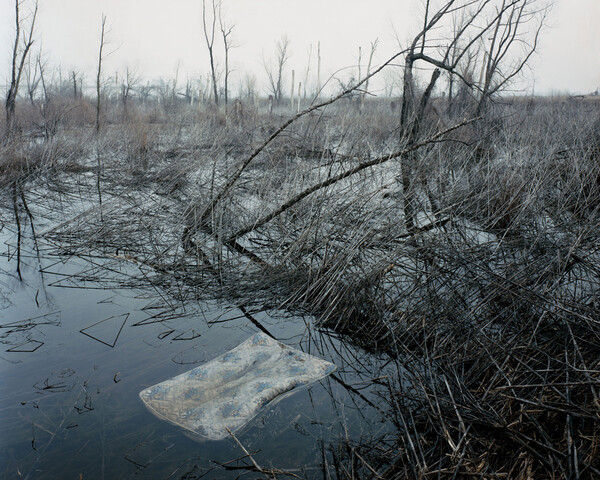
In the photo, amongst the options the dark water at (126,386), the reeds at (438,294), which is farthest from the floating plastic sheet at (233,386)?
the reeds at (438,294)

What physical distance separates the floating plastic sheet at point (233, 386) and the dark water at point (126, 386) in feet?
0.19

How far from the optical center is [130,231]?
4469 millimetres

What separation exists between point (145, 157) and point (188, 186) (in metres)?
2.56

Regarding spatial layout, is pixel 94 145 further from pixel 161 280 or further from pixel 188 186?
pixel 161 280

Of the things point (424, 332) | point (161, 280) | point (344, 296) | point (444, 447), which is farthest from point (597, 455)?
point (161, 280)

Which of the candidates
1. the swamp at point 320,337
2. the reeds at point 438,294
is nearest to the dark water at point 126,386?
the swamp at point 320,337

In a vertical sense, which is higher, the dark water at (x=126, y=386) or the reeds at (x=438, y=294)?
the reeds at (x=438, y=294)

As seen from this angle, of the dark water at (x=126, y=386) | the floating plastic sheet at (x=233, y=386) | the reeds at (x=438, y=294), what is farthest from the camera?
the floating plastic sheet at (x=233, y=386)

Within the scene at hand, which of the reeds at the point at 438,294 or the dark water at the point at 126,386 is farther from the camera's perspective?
the dark water at the point at 126,386

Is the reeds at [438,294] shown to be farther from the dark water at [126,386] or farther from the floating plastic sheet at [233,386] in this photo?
the floating plastic sheet at [233,386]

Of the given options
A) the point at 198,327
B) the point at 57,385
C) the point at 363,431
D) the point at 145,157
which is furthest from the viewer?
the point at 145,157

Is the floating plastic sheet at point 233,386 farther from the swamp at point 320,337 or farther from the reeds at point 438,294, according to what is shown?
the reeds at point 438,294

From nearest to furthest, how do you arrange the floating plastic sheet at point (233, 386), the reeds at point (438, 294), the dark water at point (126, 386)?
the reeds at point (438, 294)
the dark water at point (126, 386)
the floating plastic sheet at point (233, 386)

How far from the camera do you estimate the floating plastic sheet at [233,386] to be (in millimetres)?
2150
